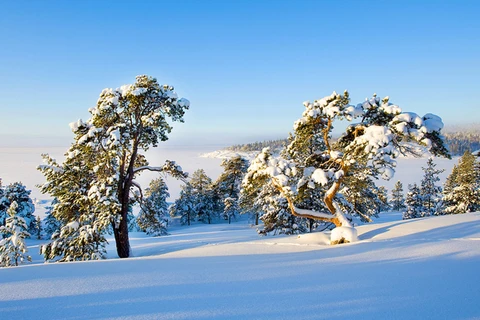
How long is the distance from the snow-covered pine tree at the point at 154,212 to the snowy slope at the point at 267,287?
7.21m

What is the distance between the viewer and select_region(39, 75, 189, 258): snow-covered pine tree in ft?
35.9

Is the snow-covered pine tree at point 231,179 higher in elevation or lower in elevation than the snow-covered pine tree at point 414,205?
higher

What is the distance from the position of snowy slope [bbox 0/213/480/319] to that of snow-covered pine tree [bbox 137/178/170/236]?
721cm

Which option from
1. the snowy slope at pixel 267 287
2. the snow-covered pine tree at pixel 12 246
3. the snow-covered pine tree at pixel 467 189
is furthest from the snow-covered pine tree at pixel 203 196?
the snowy slope at pixel 267 287

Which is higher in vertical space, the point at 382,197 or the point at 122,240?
the point at 122,240

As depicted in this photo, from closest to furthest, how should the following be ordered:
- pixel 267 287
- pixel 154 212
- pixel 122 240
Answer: pixel 267 287 → pixel 122 240 → pixel 154 212

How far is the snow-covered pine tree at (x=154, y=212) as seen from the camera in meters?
13.7

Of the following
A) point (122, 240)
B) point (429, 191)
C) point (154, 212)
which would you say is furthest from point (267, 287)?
point (429, 191)

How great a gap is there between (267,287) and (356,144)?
6.49m

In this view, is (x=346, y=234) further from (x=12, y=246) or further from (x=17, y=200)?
(x=17, y=200)

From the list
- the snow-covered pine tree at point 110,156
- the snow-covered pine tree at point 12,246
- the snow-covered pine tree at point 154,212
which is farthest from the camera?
the snow-covered pine tree at point 12,246

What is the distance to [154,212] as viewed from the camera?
1393 centimetres

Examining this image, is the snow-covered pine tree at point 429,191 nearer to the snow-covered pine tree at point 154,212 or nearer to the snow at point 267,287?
the snow-covered pine tree at point 154,212

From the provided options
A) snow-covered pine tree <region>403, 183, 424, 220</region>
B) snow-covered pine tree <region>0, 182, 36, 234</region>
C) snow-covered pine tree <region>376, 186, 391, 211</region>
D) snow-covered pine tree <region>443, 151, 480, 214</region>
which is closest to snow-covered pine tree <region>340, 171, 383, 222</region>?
snow-covered pine tree <region>376, 186, 391, 211</region>
